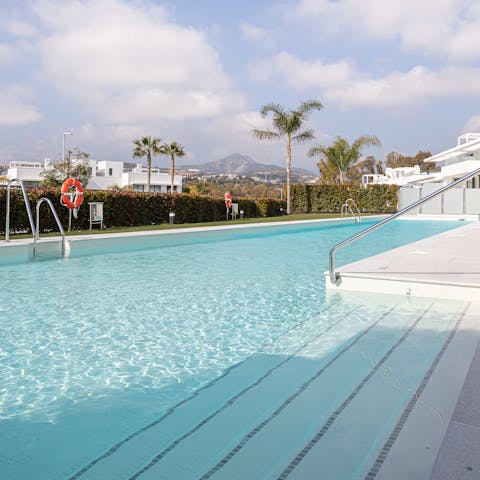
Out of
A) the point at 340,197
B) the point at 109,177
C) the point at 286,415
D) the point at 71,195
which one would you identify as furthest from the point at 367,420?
the point at 109,177

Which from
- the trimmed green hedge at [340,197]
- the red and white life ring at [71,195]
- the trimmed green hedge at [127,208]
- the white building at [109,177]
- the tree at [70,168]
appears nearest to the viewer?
the red and white life ring at [71,195]

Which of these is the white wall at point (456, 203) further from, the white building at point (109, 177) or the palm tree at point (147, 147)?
the white building at point (109, 177)

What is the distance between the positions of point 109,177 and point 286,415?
54.7 metres

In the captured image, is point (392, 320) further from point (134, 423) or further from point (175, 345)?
point (134, 423)

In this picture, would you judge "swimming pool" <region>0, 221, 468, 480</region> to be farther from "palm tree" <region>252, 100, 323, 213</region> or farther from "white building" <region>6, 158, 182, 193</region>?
"white building" <region>6, 158, 182, 193</region>

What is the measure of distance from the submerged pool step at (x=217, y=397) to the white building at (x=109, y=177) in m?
45.9

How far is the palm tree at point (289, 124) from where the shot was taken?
28.5 metres

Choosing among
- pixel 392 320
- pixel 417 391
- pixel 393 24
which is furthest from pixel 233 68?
pixel 417 391

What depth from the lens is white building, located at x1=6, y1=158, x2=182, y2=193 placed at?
50.1 metres

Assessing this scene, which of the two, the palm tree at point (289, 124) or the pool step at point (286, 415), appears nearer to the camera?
the pool step at point (286, 415)

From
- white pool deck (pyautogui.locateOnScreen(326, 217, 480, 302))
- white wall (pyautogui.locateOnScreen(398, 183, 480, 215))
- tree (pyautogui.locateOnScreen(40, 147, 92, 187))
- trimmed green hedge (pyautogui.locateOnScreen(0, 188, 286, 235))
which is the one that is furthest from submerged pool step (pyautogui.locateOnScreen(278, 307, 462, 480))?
tree (pyautogui.locateOnScreen(40, 147, 92, 187))

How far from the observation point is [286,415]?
2713 mm

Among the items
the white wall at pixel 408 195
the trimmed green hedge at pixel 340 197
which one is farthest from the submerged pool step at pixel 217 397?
the trimmed green hedge at pixel 340 197

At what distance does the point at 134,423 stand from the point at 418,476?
1.51 m
